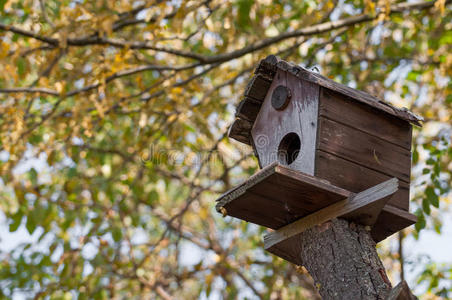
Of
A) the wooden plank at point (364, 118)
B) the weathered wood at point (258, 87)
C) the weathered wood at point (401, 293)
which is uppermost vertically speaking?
the weathered wood at point (258, 87)

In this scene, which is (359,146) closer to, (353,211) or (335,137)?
(335,137)

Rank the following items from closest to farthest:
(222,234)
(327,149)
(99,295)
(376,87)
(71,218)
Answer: (327,149), (71,218), (99,295), (376,87), (222,234)

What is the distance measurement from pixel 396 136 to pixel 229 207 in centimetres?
88

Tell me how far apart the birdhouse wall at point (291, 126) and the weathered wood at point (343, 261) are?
0.89ft

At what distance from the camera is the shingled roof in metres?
2.75

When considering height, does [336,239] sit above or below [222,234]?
below

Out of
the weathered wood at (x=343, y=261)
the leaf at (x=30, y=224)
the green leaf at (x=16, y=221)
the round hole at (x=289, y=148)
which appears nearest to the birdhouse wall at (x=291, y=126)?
the round hole at (x=289, y=148)

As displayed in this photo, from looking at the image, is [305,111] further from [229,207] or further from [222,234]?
[222,234]

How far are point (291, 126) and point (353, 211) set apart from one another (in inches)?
23.6

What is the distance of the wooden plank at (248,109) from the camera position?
10.4 feet

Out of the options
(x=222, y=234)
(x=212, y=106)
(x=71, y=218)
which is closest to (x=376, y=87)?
(x=212, y=106)

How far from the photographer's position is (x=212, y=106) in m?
5.70

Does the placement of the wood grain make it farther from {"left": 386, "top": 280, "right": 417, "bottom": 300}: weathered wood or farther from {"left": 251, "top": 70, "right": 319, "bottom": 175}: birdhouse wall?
{"left": 386, "top": 280, "right": 417, "bottom": 300}: weathered wood

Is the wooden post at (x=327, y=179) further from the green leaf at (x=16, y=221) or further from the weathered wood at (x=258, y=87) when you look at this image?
the green leaf at (x=16, y=221)
